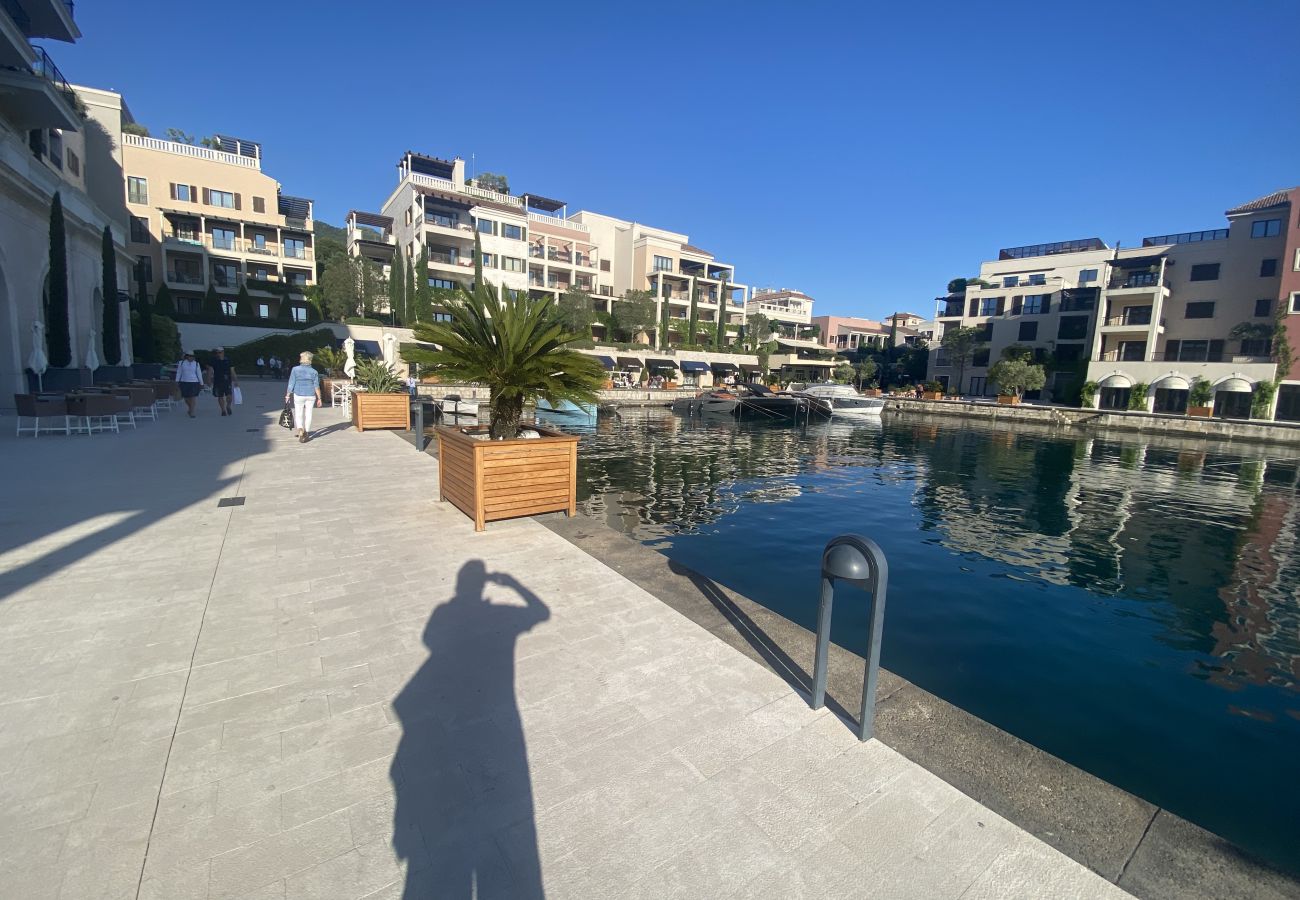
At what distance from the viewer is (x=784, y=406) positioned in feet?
121

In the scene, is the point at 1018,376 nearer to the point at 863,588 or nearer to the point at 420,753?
the point at 863,588

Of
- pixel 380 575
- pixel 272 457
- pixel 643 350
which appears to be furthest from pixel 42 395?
pixel 643 350

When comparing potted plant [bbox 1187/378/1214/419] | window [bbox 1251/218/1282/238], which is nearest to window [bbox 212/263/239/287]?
potted plant [bbox 1187/378/1214/419]

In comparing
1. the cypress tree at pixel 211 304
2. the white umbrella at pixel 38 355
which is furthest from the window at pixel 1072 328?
the cypress tree at pixel 211 304

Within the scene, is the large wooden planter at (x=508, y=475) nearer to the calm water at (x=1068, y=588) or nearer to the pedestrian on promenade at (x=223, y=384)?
the calm water at (x=1068, y=588)

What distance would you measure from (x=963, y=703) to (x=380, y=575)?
16.9ft

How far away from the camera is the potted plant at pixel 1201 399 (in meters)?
36.5

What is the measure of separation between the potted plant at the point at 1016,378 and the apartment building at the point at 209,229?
53.6m

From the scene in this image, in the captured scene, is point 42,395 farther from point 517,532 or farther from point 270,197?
point 270,197

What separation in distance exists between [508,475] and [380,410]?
979cm

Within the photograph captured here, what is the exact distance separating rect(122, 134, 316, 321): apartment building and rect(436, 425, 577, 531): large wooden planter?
4103 centimetres

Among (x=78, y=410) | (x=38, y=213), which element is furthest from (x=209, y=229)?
(x=78, y=410)

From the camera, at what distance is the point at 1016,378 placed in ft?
146

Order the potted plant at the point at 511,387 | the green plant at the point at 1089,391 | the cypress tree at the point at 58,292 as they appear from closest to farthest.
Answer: the potted plant at the point at 511,387, the cypress tree at the point at 58,292, the green plant at the point at 1089,391
